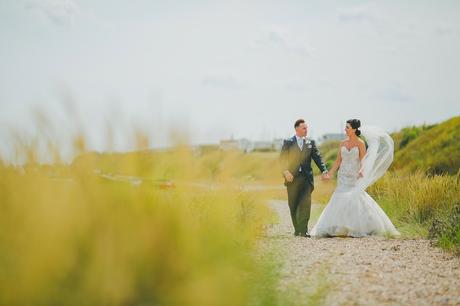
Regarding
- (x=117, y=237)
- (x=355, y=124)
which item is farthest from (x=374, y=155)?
(x=117, y=237)

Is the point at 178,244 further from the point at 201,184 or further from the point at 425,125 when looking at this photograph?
the point at 425,125

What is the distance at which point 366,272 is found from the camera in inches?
284

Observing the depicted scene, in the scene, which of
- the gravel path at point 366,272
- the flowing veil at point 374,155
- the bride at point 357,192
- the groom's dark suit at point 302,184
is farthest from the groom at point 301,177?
the gravel path at point 366,272

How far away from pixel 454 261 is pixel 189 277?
517 centimetres

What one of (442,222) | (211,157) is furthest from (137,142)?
(442,222)

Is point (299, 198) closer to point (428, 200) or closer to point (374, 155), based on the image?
point (374, 155)

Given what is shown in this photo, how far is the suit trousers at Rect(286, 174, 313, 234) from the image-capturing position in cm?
1143

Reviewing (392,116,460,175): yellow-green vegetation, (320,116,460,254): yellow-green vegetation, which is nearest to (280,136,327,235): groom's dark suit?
(320,116,460,254): yellow-green vegetation

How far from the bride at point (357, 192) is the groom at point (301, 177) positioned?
0.25m

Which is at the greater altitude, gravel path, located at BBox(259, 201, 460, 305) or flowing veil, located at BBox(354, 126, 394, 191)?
flowing veil, located at BBox(354, 126, 394, 191)

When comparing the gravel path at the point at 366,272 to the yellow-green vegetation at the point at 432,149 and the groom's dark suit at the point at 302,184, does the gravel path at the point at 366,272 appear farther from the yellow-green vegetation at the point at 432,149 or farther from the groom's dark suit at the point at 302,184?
the yellow-green vegetation at the point at 432,149

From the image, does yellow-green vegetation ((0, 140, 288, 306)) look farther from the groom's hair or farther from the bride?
the bride

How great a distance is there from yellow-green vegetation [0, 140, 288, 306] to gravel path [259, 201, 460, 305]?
0.89 m

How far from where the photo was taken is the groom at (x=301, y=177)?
11266 mm
